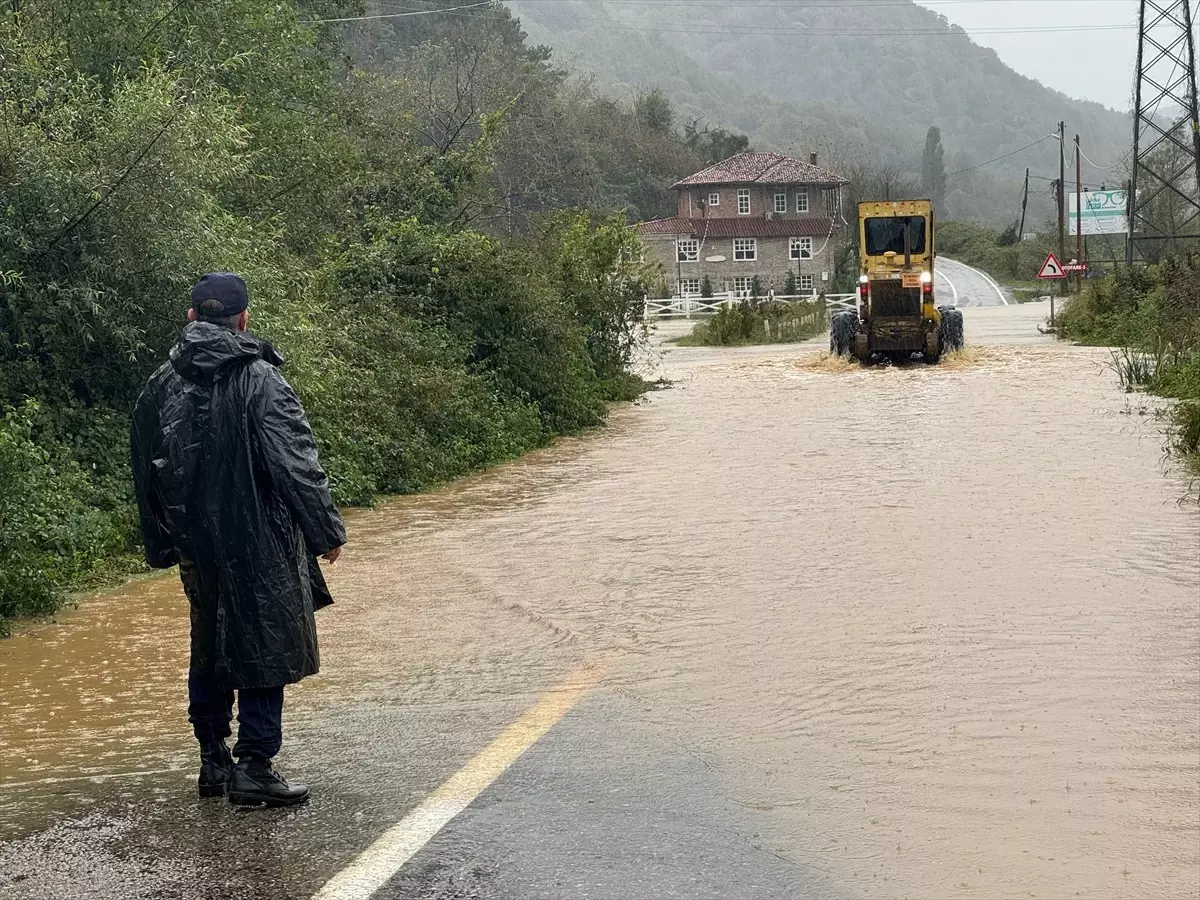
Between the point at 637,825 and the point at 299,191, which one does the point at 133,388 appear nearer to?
the point at 299,191

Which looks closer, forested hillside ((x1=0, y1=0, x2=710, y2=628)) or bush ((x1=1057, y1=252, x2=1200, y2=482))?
forested hillside ((x1=0, y1=0, x2=710, y2=628))

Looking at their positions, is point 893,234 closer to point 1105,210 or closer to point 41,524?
point 41,524

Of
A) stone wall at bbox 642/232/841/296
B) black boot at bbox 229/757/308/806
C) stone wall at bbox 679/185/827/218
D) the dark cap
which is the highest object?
stone wall at bbox 679/185/827/218

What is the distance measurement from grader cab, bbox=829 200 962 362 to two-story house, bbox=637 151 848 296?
60990 mm

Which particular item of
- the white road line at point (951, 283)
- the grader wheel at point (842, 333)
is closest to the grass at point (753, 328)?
the grader wheel at point (842, 333)

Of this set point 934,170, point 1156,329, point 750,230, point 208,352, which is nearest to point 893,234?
point 1156,329

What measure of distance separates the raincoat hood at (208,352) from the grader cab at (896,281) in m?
29.0

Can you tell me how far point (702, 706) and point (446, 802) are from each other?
1882 mm

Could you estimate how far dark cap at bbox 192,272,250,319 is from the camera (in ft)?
19.8

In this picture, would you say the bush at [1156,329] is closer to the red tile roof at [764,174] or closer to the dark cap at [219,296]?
the dark cap at [219,296]

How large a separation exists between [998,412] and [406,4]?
3194 inches

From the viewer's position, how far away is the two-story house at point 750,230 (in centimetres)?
9688

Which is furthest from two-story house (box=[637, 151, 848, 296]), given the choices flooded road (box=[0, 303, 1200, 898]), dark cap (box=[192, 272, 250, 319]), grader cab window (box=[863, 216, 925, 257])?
dark cap (box=[192, 272, 250, 319])

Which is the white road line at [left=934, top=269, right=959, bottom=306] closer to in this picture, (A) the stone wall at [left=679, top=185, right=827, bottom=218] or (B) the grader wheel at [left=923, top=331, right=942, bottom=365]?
(A) the stone wall at [left=679, top=185, right=827, bottom=218]
